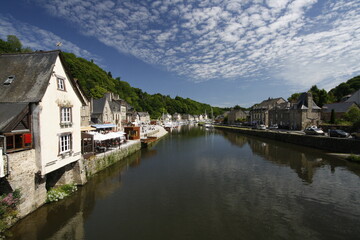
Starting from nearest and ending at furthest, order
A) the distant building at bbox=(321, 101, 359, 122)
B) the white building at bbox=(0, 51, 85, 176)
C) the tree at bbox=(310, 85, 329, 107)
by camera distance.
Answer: the white building at bbox=(0, 51, 85, 176) → the distant building at bbox=(321, 101, 359, 122) → the tree at bbox=(310, 85, 329, 107)

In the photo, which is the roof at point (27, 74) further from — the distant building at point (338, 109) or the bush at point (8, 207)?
the distant building at point (338, 109)

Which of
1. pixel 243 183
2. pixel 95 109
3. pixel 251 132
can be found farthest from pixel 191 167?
pixel 251 132

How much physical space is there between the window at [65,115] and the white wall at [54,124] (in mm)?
405

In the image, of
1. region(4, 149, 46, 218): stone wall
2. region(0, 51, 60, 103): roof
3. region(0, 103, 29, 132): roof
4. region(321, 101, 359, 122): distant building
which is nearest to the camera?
region(0, 103, 29, 132): roof

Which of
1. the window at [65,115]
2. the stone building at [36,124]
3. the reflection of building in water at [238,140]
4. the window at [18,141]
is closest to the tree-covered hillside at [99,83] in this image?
the stone building at [36,124]

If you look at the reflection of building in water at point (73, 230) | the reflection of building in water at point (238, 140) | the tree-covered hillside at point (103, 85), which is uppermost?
the tree-covered hillside at point (103, 85)

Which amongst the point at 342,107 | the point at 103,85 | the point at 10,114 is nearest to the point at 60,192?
the point at 10,114

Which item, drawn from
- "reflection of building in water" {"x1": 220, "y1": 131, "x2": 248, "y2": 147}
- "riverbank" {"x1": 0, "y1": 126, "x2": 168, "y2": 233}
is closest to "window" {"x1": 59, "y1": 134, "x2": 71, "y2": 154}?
"riverbank" {"x1": 0, "y1": 126, "x2": 168, "y2": 233}

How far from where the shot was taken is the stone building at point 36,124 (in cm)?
1070

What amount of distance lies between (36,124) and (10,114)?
1.41m

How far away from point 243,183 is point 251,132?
4928 cm

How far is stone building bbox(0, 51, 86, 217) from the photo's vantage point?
1070 cm

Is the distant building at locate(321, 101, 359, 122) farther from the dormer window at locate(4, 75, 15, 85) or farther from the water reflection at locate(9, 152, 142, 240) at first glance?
the dormer window at locate(4, 75, 15, 85)

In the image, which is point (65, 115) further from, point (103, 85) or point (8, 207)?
point (103, 85)
